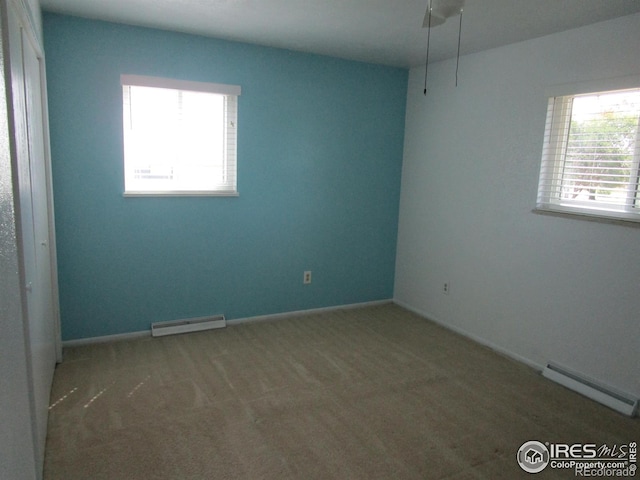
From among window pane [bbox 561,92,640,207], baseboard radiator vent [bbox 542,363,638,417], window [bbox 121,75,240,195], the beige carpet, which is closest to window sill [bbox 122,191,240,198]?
window [bbox 121,75,240,195]

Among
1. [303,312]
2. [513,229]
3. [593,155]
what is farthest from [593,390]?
[303,312]

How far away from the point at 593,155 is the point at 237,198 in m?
2.67

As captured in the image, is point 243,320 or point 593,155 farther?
point 243,320

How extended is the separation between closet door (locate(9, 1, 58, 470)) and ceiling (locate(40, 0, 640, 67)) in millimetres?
755

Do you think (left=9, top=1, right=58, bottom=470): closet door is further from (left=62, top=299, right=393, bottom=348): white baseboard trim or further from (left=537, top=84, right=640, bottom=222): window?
(left=537, top=84, right=640, bottom=222): window

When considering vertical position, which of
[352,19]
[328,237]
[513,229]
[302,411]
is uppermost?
[352,19]

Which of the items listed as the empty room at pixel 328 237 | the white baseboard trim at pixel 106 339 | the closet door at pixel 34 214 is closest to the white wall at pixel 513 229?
the empty room at pixel 328 237

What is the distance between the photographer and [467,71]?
149 inches

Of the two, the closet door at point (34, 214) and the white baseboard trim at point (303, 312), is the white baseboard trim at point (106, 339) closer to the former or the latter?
the closet door at point (34, 214)

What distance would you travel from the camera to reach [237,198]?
383 centimetres

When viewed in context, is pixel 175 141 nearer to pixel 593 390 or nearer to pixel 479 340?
pixel 479 340

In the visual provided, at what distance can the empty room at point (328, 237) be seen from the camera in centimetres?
235

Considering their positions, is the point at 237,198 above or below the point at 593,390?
above

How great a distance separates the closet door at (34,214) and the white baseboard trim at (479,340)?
3.10 meters
